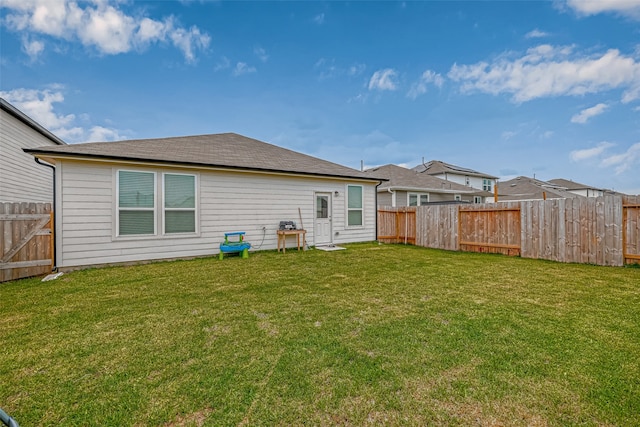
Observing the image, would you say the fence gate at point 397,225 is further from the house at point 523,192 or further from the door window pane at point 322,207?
the house at point 523,192

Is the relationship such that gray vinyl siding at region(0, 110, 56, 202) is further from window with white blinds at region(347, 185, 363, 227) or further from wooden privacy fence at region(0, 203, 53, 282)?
window with white blinds at region(347, 185, 363, 227)

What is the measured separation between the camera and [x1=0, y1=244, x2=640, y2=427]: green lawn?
69.8 inches

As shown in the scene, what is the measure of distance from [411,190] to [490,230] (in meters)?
7.88

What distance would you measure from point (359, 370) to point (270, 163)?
768 cm

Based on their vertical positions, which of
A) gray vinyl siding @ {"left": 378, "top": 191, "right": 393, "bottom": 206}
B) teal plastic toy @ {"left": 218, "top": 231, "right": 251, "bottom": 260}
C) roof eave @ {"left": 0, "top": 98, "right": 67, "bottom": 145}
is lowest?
teal plastic toy @ {"left": 218, "top": 231, "right": 251, "bottom": 260}

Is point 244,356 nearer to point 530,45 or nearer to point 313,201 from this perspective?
point 313,201

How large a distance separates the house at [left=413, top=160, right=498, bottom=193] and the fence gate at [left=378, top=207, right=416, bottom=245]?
51.2 feet

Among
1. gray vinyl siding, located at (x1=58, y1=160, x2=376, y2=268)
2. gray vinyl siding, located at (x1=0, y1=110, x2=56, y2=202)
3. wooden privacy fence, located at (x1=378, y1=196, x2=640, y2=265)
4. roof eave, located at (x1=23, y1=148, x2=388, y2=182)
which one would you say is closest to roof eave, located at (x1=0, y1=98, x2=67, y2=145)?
gray vinyl siding, located at (x1=0, y1=110, x2=56, y2=202)

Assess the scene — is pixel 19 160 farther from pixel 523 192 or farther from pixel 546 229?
pixel 523 192

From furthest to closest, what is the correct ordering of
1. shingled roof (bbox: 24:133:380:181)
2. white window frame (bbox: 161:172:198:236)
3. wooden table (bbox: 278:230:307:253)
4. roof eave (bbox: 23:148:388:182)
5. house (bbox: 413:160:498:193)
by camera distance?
1. house (bbox: 413:160:498:193)
2. wooden table (bbox: 278:230:307:253)
3. white window frame (bbox: 161:172:198:236)
4. shingled roof (bbox: 24:133:380:181)
5. roof eave (bbox: 23:148:388:182)

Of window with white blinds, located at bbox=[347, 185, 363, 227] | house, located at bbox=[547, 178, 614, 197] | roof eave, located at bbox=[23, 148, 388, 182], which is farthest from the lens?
house, located at bbox=[547, 178, 614, 197]

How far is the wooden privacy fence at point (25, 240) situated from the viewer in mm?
5402

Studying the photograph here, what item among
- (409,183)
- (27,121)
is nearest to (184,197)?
(27,121)

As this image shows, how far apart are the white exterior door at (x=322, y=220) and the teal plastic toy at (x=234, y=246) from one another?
104 inches
